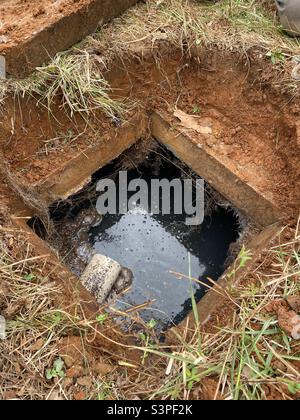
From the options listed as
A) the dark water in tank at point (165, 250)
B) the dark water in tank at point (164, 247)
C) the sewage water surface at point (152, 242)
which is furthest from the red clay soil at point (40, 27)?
the dark water in tank at point (165, 250)

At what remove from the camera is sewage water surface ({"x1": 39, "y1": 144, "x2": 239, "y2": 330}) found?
3.65 m

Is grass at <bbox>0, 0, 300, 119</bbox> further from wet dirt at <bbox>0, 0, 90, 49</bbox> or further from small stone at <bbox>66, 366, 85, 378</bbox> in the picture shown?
small stone at <bbox>66, 366, 85, 378</bbox>

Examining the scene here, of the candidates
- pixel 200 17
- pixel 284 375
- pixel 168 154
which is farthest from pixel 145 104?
pixel 284 375

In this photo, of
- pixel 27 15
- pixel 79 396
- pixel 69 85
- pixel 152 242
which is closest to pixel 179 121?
pixel 69 85

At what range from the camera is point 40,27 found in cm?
288

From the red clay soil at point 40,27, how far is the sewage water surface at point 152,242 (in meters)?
1.28

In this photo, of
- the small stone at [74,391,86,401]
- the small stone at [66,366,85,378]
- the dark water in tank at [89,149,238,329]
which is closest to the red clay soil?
the dark water in tank at [89,149,238,329]

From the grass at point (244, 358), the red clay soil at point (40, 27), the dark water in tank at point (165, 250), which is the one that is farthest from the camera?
the dark water in tank at point (165, 250)

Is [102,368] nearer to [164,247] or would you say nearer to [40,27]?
[164,247]

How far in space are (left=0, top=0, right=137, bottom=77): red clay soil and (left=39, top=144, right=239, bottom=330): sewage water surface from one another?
4.19 ft

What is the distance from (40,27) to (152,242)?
6.76 feet

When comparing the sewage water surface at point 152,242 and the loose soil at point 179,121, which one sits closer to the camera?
the loose soil at point 179,121

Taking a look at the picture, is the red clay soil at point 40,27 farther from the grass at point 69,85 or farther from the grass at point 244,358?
the grass at point 244,358

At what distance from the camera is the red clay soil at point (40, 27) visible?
2857 millimetres
